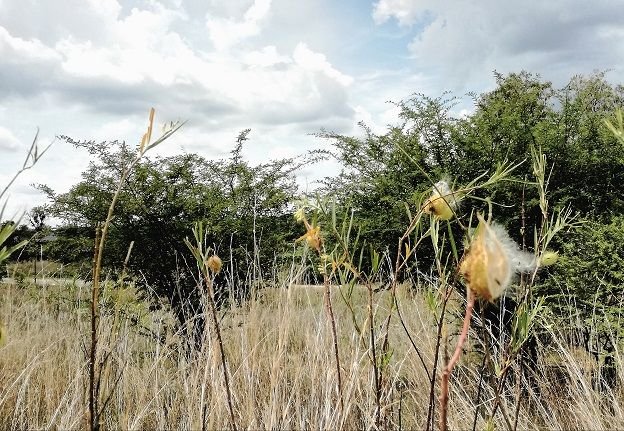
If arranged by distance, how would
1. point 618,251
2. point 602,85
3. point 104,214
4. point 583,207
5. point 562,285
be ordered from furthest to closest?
point 602,85 → point 104,214 → point 583,207 → point 562,285 → point 618,251

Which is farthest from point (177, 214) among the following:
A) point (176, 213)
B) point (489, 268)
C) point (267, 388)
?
point (489, 268)

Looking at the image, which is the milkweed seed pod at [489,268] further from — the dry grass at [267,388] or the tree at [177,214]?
the tree at [177,214]

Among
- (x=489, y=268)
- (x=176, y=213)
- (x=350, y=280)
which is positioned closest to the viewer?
(x=489, y=268)

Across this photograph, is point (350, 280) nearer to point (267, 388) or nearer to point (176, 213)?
point (267, 388)

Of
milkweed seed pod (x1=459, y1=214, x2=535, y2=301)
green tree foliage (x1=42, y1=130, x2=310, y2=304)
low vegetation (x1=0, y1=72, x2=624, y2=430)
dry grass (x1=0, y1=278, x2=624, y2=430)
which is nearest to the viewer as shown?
milkweed seed pod (x1=459, y1=214, x2=535, y2=301)

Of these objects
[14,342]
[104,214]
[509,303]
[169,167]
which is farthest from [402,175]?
[14,342]

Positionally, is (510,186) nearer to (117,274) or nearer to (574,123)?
(574,123)

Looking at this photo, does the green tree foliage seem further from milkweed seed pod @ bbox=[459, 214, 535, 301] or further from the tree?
milkweed seed pod @ bbox=[459, 214, 535, 301]

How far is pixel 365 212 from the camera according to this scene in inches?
155

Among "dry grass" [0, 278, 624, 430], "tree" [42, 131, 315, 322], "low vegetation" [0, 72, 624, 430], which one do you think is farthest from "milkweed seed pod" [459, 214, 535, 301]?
"tree" [42, 131, 315, 322]

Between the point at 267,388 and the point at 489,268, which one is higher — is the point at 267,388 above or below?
below

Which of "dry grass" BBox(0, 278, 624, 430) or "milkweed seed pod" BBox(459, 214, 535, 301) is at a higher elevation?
"milkweed seed pod" BBox(459, 214, 535, 301)

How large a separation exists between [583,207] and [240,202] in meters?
2.44

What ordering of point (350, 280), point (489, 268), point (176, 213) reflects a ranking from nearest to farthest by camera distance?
point (489, 268) → point (350, 280) → point (176, 213)
